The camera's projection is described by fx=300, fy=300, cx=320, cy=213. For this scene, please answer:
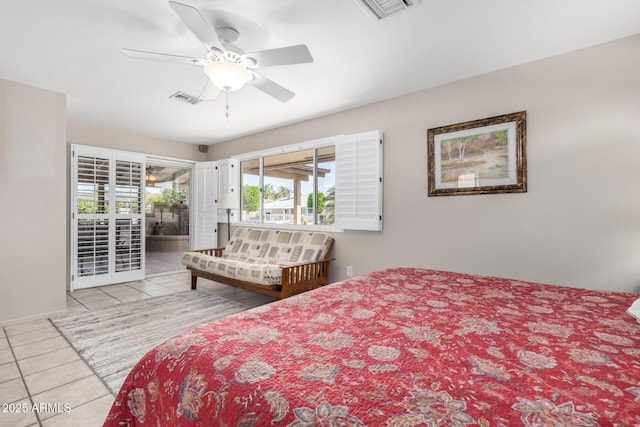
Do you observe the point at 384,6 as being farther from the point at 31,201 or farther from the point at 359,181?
the point at 31,201

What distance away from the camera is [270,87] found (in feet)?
8.20

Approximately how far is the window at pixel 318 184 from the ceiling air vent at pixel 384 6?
5.25 ft

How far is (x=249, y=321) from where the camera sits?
1.29m

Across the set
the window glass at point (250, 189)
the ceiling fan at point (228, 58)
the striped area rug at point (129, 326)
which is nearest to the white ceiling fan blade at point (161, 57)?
the ceiling fan at point (228, 58)

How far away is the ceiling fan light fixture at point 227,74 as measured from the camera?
2047 millimetres

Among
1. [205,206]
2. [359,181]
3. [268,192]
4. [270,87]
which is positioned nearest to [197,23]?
[270,87]

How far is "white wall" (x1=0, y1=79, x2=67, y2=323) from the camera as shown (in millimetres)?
2986

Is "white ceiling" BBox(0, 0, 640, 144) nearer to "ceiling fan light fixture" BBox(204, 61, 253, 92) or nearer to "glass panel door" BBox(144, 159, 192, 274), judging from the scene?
"ceiling fan light fixture" BBox(204, 61, 253, 92)

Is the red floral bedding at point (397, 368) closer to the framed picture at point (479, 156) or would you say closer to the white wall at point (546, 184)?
the white wall at point (546, 184)

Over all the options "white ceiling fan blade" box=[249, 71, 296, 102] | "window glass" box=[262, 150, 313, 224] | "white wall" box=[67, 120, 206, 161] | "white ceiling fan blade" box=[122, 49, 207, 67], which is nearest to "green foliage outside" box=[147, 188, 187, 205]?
"white wall" box=[67, 120, 206, 161]

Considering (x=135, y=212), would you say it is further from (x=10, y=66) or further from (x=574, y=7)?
(x=574, y=7)

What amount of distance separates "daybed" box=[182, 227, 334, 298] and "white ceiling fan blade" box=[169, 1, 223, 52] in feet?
7.06

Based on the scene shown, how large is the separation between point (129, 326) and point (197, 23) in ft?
8.96

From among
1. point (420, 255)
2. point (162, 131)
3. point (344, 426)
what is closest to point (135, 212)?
point (162, 131)
